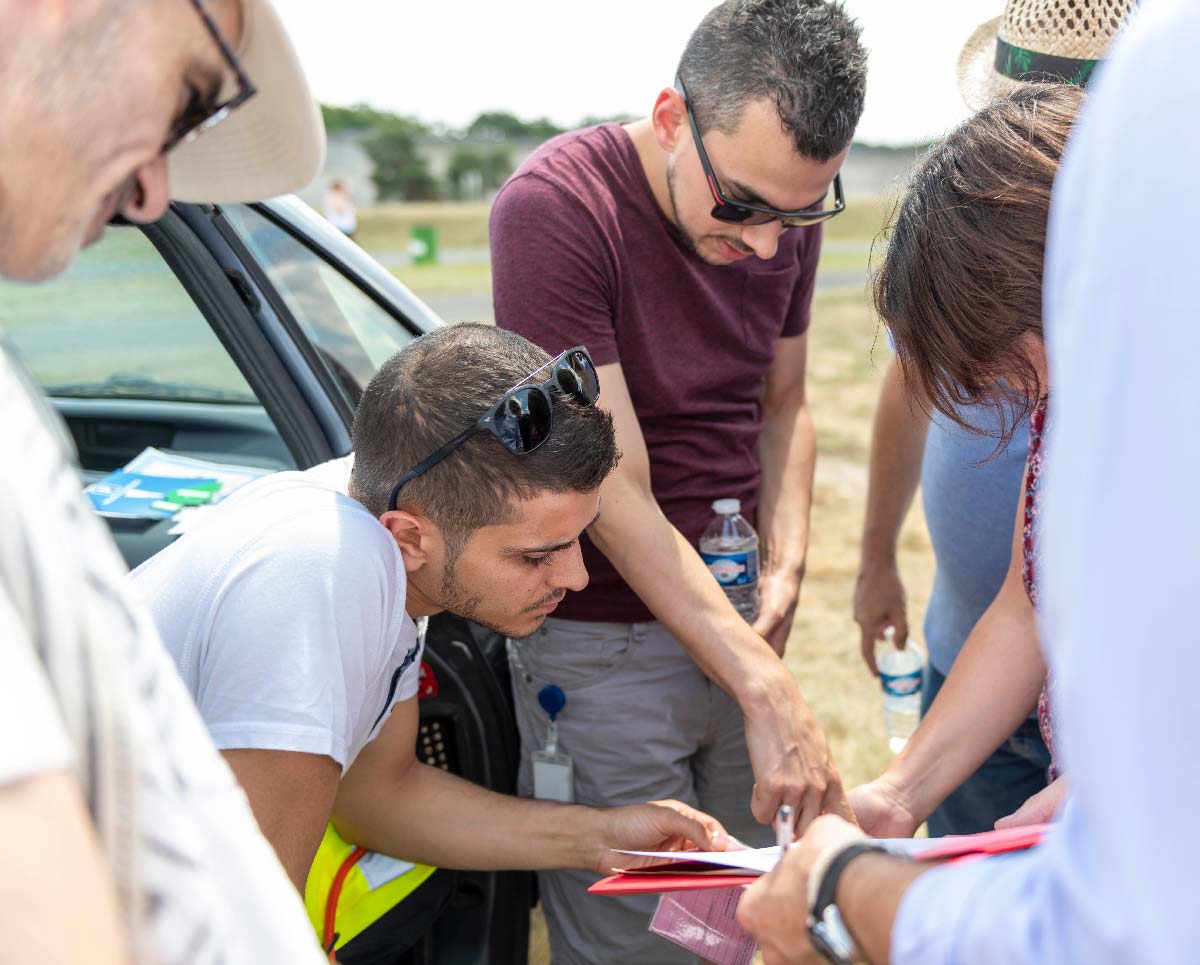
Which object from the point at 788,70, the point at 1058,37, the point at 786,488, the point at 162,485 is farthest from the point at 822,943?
the point at 162,485

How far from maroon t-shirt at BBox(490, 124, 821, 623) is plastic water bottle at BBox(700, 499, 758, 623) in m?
0.04

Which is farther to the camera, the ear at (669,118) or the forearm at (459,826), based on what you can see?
the ear at (669,118)

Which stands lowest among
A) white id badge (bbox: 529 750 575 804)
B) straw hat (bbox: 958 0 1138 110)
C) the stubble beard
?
white id badge (bbox: 529 750 575 804)

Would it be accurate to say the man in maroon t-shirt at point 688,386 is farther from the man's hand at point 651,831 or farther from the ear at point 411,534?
the ear at point 411,534

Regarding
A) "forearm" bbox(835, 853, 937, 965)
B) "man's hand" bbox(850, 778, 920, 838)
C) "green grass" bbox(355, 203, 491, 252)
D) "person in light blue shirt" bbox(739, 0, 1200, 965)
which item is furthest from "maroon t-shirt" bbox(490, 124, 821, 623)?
"green grass" bbox(355, 203, 491, 252)

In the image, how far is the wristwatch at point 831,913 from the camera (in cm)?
107

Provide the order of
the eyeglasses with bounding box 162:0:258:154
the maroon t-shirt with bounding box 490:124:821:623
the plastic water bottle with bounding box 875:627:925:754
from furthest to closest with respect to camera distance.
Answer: the plastic water bottle with bounding box 875:627:925:754 < the maroon t-shirt with bounding box 490:124:821:623 < the eyeglasses with bounding box 162:0:258:154

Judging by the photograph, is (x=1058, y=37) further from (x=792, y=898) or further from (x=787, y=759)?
(x=792, y=898)

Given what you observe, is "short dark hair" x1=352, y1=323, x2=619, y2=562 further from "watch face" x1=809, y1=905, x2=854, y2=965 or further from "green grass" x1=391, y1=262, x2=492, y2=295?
Answer: "green grass" x1=391, y1=262, x2=492, y2=295

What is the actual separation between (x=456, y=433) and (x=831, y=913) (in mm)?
952

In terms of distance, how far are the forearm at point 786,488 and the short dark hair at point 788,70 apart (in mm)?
769

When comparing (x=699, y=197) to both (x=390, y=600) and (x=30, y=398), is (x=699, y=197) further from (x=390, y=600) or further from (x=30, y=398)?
(x=30, y=398)

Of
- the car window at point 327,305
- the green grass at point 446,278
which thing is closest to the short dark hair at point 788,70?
the car window at point 327,305

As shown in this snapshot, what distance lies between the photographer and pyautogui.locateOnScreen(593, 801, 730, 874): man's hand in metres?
1.98
